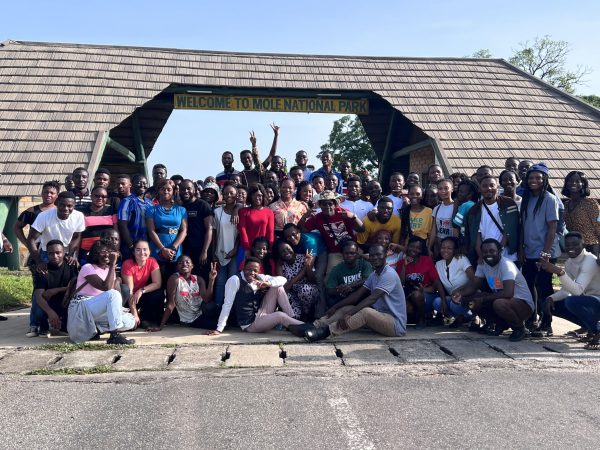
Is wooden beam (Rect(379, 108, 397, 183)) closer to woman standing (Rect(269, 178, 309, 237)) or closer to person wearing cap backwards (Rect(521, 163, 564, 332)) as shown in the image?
woman standing (Rect(269, 178, 309, 237))

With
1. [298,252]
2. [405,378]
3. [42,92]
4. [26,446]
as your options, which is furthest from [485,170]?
[42,92]

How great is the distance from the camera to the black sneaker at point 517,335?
597 centimetres

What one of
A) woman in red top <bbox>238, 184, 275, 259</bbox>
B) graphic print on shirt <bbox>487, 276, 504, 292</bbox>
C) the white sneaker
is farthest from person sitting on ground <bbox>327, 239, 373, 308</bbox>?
the white sneaker

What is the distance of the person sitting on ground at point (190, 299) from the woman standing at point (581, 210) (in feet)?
14.1

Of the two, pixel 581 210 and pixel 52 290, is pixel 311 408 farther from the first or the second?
pixel 581 210

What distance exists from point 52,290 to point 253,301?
221cm

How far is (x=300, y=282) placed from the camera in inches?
268

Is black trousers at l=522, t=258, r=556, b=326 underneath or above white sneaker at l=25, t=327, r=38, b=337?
above

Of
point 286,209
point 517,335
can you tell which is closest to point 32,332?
point 286,209

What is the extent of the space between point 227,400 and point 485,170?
178 inches

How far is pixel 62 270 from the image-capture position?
6367 mm

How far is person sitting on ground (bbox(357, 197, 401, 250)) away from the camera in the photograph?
23.1 feet

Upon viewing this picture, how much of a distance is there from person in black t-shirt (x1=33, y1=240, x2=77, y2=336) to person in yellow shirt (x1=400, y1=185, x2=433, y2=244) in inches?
158

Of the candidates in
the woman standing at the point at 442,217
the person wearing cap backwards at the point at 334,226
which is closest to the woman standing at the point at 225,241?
the person wearing cap backwards at the point at 334,226
